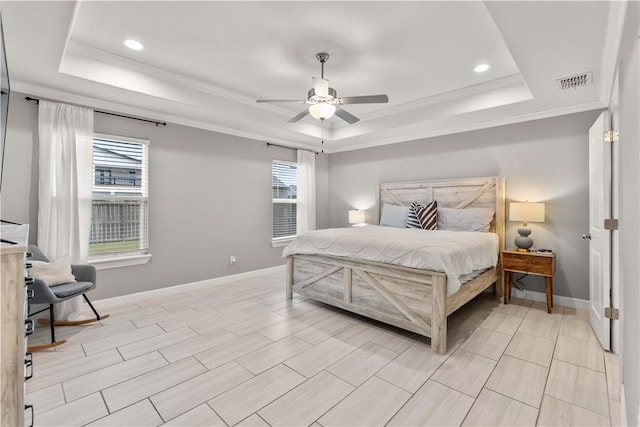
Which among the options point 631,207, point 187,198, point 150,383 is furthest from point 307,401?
point 187,198

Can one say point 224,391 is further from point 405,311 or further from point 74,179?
point 74,179

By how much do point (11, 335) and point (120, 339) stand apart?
5.96 feet

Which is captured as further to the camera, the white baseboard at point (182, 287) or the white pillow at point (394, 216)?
the white pillow at point (394, 216)

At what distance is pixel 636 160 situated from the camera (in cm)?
130

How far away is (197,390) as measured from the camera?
1956 millimetres

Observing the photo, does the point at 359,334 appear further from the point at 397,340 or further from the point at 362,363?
the point at 362,363

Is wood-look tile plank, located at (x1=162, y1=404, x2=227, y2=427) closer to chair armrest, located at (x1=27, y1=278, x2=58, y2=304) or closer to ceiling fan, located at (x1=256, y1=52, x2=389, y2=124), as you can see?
chair armrest, located at (x1=27, y1=278, x2=58, y2=304)

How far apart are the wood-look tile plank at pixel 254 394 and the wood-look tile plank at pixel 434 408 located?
721 mm

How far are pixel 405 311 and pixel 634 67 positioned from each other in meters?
2.19

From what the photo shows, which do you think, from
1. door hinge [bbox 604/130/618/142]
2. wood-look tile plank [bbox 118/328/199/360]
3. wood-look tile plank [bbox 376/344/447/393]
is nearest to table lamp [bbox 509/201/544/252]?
door hinge [bbox 604/130/618/142]

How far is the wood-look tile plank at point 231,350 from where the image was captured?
7.60ft

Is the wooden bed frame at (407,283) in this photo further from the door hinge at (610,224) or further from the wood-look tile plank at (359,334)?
the door hinge at (610,224)

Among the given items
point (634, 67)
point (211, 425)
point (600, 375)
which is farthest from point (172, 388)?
point (634, 67)

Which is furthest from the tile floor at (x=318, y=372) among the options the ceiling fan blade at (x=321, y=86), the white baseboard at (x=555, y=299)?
the ceiling fan blade at (x=321, y=86)
